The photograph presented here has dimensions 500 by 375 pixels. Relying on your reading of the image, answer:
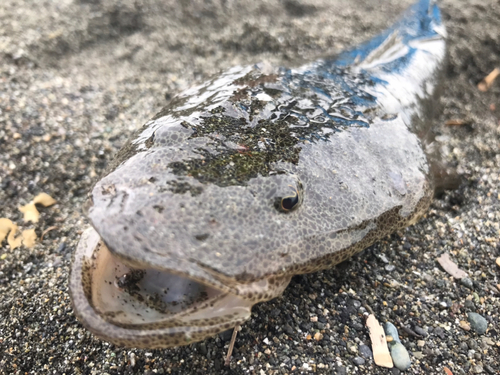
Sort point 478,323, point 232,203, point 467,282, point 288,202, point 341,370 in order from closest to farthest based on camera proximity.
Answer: point 232,203
point 288,202
point 341,370
point 478,323
point 467,282

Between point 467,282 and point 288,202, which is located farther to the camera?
point 467,282

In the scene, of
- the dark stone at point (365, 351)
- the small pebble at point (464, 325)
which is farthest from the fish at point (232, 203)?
the small pebble at point (464, 325)

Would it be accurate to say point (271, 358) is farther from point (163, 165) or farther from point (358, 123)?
point (358, 123)

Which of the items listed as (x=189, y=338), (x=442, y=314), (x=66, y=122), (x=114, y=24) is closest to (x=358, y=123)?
(x=442, y=314)

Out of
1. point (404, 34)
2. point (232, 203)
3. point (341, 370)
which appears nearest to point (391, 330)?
point (341, 370)

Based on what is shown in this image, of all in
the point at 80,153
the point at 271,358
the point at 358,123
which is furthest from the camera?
the point at 80,153

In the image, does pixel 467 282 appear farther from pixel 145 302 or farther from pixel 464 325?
pixel 145 302

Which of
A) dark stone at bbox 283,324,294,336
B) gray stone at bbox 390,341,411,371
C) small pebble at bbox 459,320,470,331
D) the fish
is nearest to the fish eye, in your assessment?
the fish

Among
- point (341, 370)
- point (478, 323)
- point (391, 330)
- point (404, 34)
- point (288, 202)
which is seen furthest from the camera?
point (404, 34)
